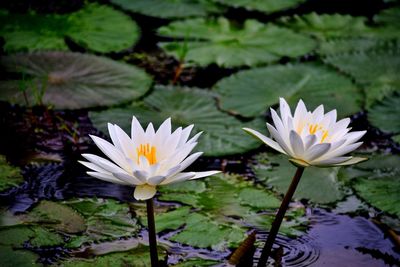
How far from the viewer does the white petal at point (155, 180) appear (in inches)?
64.8

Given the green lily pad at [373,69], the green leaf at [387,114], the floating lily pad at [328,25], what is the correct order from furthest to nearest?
the floating lily pad at [328,25], the green lily pad at [373,69], the green leaf at [387,114]

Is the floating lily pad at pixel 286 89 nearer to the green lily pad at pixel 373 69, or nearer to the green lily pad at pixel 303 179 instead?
the green lily pad at pixel 373 69

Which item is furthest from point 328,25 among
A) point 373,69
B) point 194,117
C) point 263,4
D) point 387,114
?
point 194,117

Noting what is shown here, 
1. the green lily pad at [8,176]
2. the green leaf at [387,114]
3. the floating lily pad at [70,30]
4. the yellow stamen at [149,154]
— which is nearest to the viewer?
the yellow stamen at [149,154]

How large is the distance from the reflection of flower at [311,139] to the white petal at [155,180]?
0.31 m

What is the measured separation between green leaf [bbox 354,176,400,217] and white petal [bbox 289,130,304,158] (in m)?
0.85

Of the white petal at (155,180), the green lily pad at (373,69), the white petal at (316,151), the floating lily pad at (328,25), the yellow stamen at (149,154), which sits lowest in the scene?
the white petal at (155,180)

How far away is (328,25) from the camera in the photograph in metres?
3.97

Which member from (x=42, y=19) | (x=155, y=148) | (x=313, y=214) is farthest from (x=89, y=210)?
(x=42, y=19)

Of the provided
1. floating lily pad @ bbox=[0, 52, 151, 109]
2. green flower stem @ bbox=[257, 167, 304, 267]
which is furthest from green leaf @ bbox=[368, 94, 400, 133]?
green flower stem @ bbox=[257, 167, 304, 267]

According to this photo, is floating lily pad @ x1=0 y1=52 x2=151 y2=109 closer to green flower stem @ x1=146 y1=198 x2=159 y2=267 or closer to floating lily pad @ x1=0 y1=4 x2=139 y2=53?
floating lily pad @ x1=0 y1=4 x2=139 y2=53

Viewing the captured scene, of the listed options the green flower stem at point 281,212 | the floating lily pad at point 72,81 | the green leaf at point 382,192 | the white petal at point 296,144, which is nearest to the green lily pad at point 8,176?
the floating lily pad at point 72,81

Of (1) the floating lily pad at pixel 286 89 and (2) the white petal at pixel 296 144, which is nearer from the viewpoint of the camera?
(2) the white petal at pixel 296 144

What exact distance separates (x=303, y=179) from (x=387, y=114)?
2.34 ft
